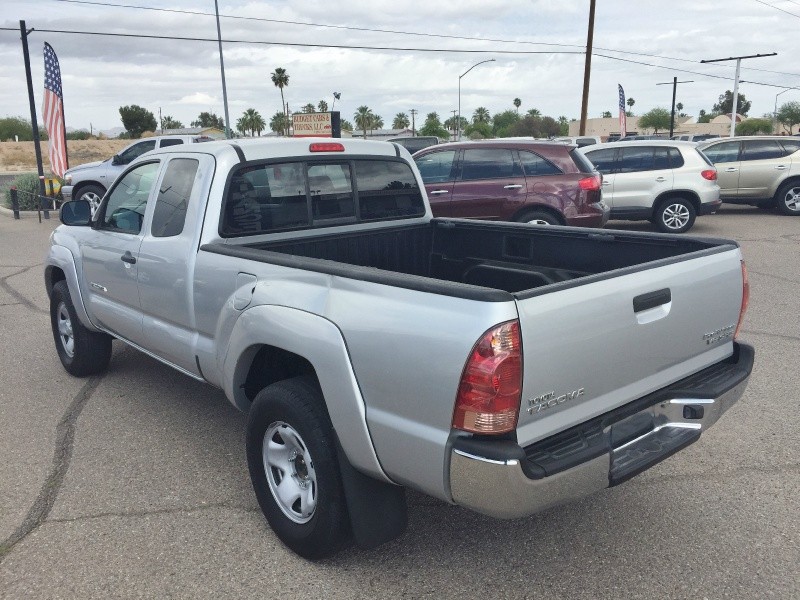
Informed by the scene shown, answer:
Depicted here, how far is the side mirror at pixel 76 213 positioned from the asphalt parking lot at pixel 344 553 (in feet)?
4.33

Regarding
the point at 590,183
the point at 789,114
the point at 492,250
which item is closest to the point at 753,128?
the point at 789,114

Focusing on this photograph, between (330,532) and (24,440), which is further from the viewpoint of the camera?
(24,440)

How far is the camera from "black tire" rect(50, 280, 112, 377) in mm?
5516

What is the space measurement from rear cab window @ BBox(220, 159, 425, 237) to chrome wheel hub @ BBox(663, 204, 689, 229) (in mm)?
9497

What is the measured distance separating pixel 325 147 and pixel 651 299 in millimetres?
2289

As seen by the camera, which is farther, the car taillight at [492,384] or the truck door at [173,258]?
the truck door at [173,258]

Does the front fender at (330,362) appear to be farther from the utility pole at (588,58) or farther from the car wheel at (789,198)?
the utility pole at (588,58)

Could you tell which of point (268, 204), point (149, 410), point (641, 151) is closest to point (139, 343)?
point (149, 410)

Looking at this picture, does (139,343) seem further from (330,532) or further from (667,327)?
(667,327)

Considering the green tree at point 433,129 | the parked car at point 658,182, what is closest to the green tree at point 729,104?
the green tree at point 433,129

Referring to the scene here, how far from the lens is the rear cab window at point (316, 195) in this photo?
159 inches

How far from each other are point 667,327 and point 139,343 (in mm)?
3233

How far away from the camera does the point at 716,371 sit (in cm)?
342

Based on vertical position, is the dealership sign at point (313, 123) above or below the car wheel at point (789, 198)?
above
